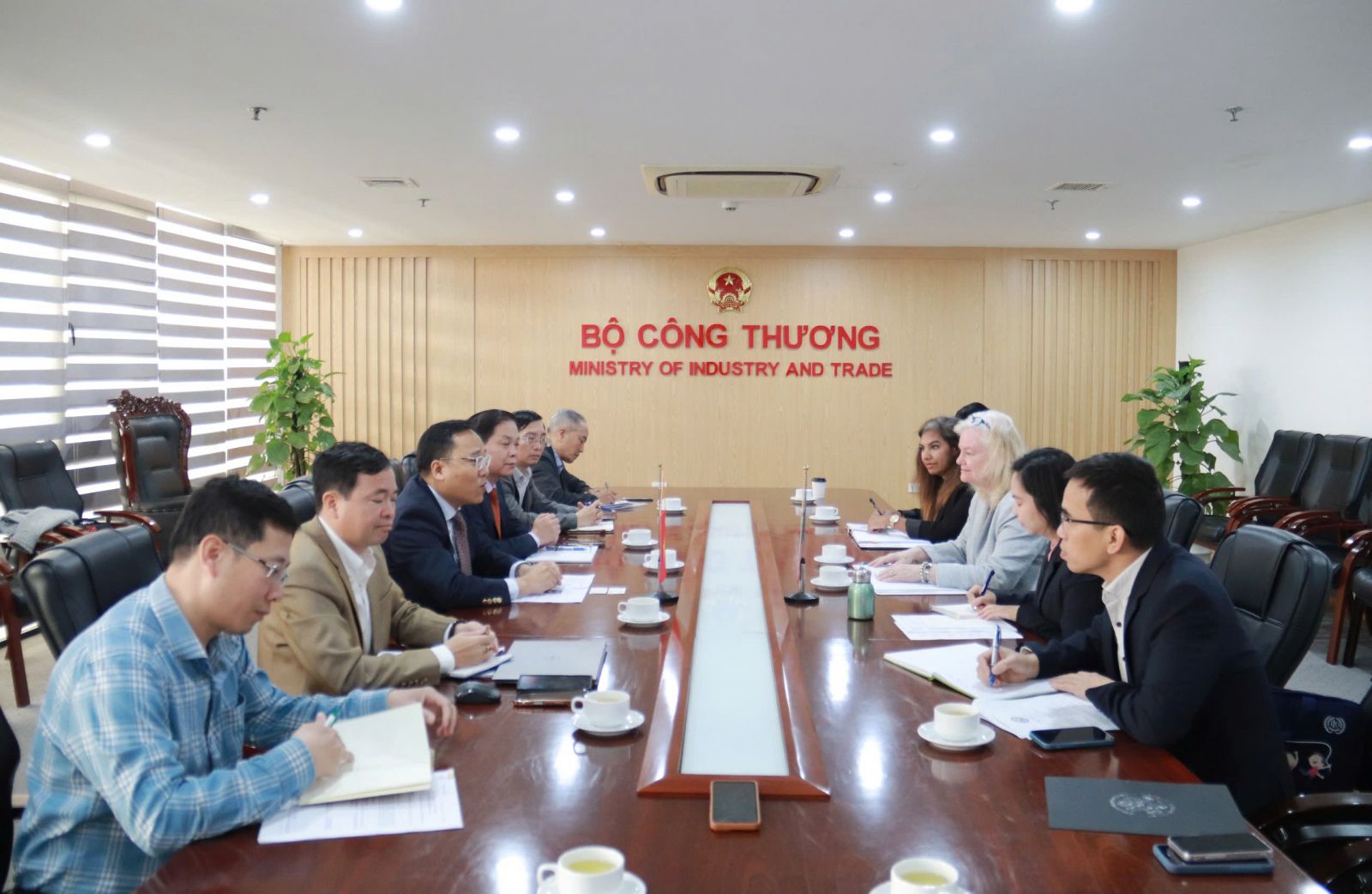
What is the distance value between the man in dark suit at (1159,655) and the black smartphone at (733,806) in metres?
0.82

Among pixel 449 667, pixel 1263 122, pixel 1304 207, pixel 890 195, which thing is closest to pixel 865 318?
pixel 890 195

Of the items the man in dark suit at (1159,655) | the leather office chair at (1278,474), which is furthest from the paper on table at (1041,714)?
the leather office chair at (1278,474)

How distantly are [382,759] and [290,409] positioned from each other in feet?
24.9

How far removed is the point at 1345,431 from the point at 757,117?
5262 millimetres

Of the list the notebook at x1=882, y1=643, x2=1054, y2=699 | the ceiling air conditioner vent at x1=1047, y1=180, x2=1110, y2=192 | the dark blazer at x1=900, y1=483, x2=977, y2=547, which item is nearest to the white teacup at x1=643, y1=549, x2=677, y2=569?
the notebook at x1=882, y1=643, x2=1054, y2=699

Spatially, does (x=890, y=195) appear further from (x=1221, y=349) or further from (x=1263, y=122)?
(x=1221, y=349)

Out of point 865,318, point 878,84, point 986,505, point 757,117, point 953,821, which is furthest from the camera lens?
point 865,318

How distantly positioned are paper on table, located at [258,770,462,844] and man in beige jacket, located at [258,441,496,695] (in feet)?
2.22

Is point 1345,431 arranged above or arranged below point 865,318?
below

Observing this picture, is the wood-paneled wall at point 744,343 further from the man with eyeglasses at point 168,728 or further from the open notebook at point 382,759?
the man with eyeglasses at point 168,728

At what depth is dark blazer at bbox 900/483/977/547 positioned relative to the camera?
4.65 meters

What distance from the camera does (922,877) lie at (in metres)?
1.36

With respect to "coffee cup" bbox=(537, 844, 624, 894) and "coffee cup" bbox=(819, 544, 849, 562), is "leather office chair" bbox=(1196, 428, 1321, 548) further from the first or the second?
"coffee cup" bbox=(537, 844, 624, 894)

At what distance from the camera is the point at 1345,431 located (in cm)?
758
